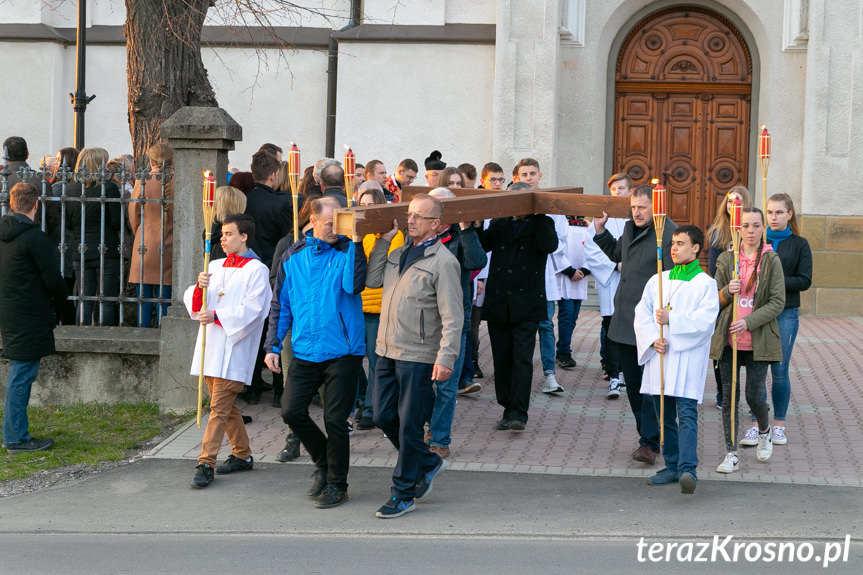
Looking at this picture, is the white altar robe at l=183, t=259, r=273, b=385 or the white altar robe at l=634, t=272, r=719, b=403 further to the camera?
the white altar robe at l=183, t=259, r=273, b=385

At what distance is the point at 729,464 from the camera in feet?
24.9

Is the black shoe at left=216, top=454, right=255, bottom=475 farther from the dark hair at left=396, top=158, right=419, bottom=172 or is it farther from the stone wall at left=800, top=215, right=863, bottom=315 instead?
the stone wall at left=800, top=215, right=863, bottom=315

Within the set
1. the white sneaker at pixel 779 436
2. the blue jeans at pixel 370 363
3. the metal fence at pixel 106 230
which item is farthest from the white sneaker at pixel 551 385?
the metal fence at pixel 106 230

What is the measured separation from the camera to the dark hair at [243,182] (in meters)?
9.44

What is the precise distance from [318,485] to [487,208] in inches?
84.4

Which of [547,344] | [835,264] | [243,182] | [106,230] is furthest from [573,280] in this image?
[835,264]

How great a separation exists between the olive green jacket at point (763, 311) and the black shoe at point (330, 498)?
9.04 ft

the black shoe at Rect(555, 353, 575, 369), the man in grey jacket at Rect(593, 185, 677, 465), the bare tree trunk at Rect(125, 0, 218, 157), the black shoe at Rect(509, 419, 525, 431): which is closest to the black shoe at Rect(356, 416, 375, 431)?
the black shoe at Rect(509, 419, 525, 431)

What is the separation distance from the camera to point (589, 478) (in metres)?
7.50

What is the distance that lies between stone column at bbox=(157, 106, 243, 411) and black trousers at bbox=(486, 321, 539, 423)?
2.42 metres

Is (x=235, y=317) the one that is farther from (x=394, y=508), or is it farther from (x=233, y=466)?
(x=394, y=508)

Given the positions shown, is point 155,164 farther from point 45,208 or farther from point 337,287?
point 337,287

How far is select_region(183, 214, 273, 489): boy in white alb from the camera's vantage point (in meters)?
7.36

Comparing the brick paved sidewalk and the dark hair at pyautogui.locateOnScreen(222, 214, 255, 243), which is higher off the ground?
the dark hair at pyautogui.locateOnScreen(222, 214, 255, 243)
